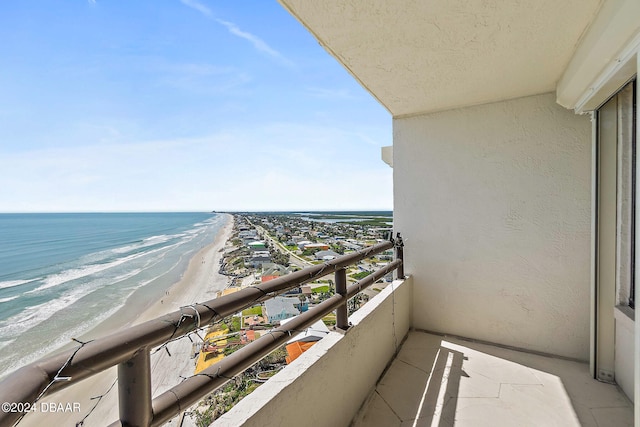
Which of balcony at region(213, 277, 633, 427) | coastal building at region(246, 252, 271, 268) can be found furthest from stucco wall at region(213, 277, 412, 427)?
coastal building at region(246, 252, 271, 268)

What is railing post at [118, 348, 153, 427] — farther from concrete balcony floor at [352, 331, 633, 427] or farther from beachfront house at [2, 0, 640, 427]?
concrete balcony floor at [352, 331, 633, 427]

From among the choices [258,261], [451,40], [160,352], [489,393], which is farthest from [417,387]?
[258,261]

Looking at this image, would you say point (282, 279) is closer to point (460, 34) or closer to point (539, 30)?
point (460, 34)

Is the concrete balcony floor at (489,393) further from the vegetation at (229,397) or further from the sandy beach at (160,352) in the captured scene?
the sandy beach at (160,352)

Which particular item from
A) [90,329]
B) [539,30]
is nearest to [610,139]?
[539,30]

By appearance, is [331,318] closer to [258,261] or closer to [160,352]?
[160,352]
